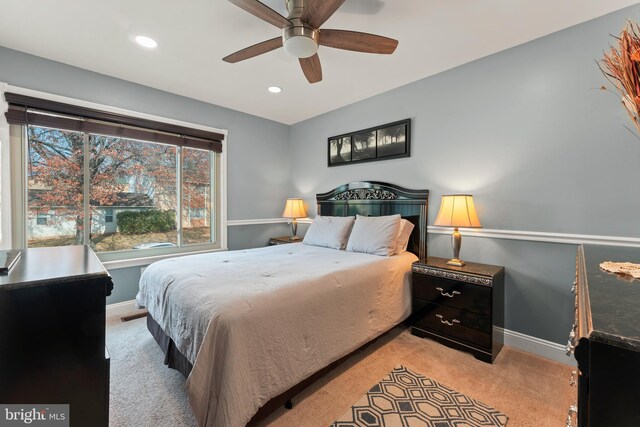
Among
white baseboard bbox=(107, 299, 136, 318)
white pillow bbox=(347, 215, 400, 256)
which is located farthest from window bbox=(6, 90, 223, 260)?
white pillow bbox=(347, 215, 400, 256)

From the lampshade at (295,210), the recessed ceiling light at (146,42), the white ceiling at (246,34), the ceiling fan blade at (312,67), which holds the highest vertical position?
the white ceiling at (246,34)

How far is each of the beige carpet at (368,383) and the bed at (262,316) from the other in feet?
0.57

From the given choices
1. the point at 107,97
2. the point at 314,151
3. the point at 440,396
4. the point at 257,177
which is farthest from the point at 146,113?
the point at 440,396

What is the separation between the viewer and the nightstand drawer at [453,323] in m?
2.19

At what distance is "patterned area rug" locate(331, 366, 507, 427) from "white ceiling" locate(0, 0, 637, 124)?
9.04 ft

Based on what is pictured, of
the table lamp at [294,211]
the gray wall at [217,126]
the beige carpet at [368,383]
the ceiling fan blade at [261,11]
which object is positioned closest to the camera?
the ceiling fan blade at [261,11]

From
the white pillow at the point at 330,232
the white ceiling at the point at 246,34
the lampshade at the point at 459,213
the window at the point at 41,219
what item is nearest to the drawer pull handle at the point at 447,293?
the lampshade at the point at 459,213

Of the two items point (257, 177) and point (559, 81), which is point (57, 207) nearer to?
point (257, 177)

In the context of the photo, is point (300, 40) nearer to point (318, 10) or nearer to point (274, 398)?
point (318, 10)

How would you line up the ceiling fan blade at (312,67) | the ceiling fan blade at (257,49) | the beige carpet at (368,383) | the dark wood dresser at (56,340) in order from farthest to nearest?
the ceiling fan blade at (312,67)
the ceiling fan blade at (257,49)
the beige carpet at (368,383)
the dark wood dresser at (56,340)

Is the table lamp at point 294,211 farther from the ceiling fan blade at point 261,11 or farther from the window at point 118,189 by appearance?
the ceiling fan blade at point 261,11

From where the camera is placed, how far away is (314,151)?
4371 mm

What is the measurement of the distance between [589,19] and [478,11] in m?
0.91

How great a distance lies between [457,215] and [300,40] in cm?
192
